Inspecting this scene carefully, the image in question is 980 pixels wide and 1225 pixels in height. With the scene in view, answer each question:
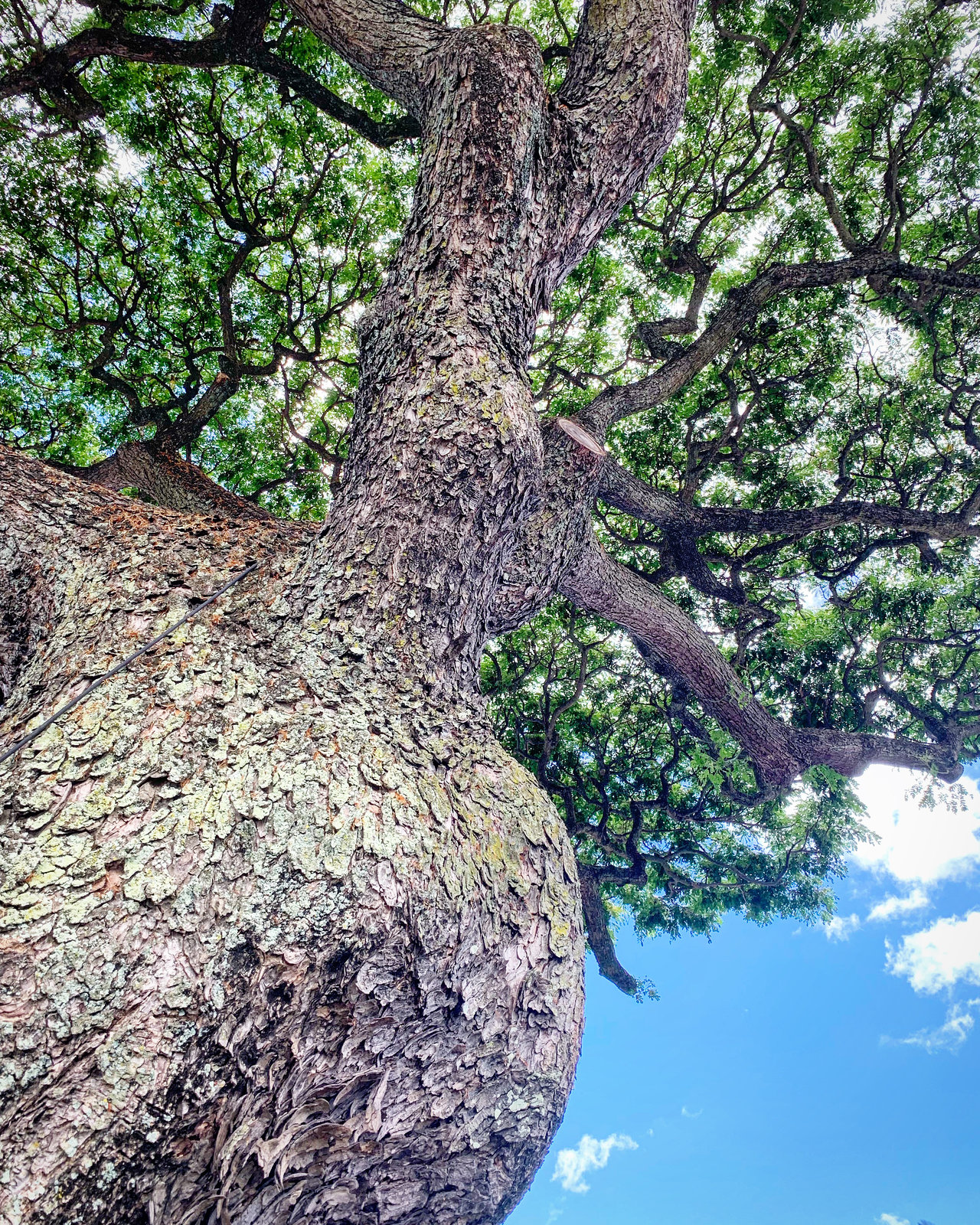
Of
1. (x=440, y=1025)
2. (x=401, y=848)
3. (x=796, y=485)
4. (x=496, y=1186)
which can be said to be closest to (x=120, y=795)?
(x=401, y=848)

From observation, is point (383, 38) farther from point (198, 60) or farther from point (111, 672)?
point (111, 672)

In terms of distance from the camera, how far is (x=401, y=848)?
1.77 metres

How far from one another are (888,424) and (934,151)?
2.65 m

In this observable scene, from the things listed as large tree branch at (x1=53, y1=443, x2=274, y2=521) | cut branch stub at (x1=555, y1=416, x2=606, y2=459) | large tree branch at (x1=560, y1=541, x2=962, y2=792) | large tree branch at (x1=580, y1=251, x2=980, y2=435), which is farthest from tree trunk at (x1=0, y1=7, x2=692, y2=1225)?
large tree branch at (x1=580, y1=251, x2=980, y2=435)

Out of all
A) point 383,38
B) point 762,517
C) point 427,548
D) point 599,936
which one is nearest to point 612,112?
point 383,38

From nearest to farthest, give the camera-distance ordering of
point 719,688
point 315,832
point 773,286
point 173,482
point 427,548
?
point 315,832 < point 427,548 < point 173,482 < point 719,688 < point 773,286

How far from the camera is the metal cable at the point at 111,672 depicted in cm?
186

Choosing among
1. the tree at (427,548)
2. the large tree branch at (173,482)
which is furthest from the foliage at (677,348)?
the large tree branch at (173,482)

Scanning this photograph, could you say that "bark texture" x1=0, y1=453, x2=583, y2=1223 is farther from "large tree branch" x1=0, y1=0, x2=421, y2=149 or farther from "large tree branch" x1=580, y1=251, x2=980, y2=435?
"large tree branch" x1=0, y1=0, x2=421, y2=149

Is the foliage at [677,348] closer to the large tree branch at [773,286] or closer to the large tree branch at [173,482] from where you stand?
the large tree branch at [773,286]

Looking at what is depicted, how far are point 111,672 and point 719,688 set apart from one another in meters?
4.78

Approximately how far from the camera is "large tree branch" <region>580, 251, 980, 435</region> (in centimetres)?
598

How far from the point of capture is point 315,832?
1.69 metres

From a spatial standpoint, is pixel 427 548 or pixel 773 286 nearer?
pixel 427 548
